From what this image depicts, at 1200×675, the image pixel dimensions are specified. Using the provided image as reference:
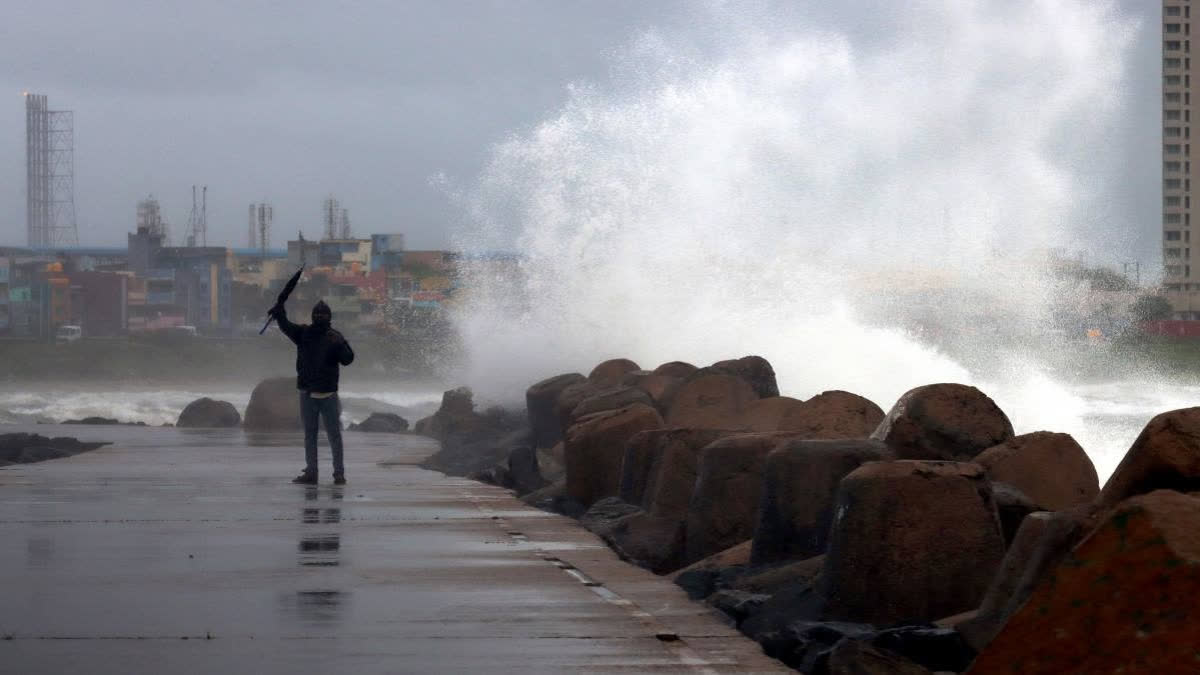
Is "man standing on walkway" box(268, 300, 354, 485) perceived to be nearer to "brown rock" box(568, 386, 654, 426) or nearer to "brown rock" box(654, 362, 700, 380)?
"brown rock" box(568, 386, 654, 426)

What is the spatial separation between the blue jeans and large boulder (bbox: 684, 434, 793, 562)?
607 centimetres

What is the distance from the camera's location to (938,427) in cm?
1146

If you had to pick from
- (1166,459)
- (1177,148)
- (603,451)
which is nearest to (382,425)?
(603,451)

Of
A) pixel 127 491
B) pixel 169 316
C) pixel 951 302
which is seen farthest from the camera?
pixel 169 316

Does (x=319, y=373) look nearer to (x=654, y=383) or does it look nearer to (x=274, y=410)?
(x=654, y=383)

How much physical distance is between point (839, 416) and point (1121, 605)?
773cm

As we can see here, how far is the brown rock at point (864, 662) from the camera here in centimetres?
695

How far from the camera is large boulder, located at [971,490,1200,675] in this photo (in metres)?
5.71

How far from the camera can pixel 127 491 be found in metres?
15.7

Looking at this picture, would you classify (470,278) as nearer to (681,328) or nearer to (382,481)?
(681,328)

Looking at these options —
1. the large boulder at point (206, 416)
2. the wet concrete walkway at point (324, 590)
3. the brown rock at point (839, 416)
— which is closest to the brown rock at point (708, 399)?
the wet concrete walkway at point (324, 590)

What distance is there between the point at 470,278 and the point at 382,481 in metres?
25.7

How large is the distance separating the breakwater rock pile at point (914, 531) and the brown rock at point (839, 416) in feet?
0.05

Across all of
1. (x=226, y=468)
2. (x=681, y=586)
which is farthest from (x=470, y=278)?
(x=681, y=586)
